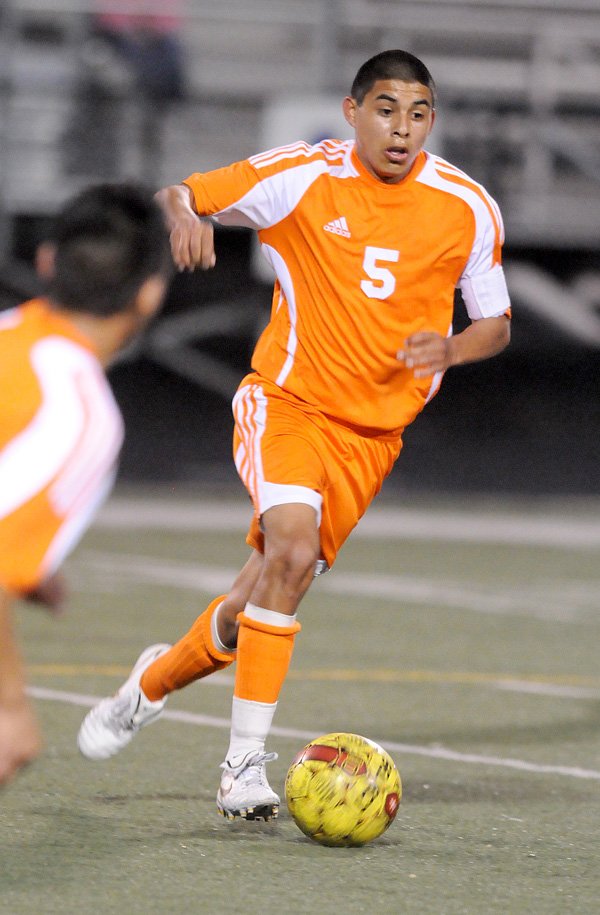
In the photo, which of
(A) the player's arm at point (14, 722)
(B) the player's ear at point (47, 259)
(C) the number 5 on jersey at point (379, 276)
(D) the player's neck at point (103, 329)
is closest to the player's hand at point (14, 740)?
(A) the player's arm at point (14, 722)

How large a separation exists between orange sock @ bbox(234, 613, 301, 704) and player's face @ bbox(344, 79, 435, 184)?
1431 mm

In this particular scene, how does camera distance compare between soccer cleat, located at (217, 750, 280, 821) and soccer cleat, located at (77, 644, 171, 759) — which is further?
soccer cleat, located at (77, 644, 171, 759)

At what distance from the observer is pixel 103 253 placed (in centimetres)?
291

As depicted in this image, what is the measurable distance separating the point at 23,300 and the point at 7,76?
7.51 feet

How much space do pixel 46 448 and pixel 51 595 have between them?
28cm

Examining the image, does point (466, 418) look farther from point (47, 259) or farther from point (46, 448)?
point (46, 448)

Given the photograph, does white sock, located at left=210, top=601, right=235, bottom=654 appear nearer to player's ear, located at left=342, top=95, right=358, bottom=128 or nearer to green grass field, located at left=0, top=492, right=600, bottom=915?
green grass field, located at left=0, top=492, right=600, bottom=915

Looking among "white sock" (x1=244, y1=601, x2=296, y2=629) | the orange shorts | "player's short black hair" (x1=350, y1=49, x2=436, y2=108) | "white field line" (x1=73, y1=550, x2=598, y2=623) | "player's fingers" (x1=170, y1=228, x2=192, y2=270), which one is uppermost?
"player's short black hair" (x1=350, y1=49, x2=436, y2=108)

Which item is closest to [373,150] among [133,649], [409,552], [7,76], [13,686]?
[13,686]

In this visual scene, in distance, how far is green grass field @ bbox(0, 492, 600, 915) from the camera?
374cm

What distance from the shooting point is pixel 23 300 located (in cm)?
1627

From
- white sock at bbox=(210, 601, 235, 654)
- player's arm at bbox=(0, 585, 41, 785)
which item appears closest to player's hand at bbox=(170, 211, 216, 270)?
white sock at bbox=(210, 601, 235, 654)

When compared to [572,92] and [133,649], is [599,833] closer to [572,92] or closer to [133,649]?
[133,649]

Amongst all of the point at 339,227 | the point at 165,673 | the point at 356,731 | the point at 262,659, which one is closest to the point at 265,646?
the point at 262,659
